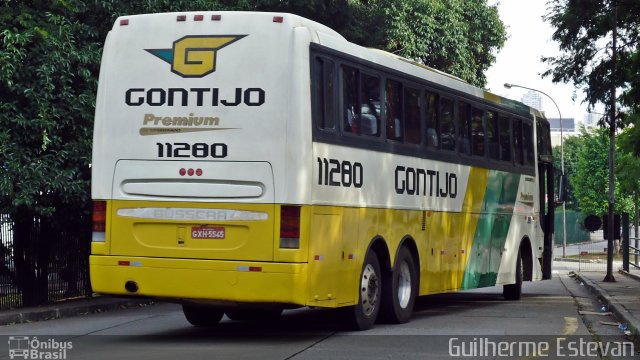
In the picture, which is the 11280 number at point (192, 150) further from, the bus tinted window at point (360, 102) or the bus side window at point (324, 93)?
the bus tinted window at point (360, 102)

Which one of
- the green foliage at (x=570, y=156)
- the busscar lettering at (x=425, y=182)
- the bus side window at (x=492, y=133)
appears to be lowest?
the busscar lettering at (x=425, y=182)

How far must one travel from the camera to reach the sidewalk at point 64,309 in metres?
17.2

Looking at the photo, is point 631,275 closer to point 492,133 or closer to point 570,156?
point 492,133

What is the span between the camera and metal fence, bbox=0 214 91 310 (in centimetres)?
1909

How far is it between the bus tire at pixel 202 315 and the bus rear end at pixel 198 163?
7.55ft

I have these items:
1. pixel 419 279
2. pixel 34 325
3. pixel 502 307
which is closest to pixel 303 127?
pixel 419 279

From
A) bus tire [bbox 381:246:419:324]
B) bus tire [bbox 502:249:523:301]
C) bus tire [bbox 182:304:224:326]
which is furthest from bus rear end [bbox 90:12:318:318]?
bus tire [bbox 502:249:523:301]

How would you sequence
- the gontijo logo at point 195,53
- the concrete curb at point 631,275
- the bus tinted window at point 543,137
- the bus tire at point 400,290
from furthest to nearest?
the concrete curb at point 631,275, the bus tinted window at point 543,137, the bus tire at point 400,290, the gontijo logo at point 195,53

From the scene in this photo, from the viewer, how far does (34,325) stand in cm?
1664

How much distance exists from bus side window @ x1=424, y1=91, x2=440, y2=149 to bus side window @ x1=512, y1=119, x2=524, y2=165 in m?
4.49

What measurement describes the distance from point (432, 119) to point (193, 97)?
4.81 metres

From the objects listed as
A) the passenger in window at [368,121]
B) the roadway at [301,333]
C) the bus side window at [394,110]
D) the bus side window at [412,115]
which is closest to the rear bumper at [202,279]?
the roadway at [301,333]

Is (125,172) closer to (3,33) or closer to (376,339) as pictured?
(376,339)

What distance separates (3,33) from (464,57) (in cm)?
1919
